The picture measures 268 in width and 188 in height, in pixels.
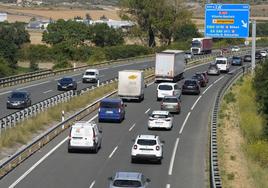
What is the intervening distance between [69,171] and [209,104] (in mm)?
27116

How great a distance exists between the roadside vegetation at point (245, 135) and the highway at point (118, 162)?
103 centimetres

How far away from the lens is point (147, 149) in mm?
29062

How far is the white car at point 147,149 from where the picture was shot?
28938 millimetres

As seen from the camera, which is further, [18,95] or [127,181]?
[18,95]

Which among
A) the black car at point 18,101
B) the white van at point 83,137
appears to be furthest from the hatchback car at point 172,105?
the white van at point 83,137

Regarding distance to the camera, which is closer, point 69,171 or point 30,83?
point 69,171

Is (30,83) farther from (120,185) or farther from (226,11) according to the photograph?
(120,185)

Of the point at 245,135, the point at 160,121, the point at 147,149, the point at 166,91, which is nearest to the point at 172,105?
the point at 245,135

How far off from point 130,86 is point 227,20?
19824 millimetres

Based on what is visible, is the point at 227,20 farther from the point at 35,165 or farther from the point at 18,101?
the point at 35,165

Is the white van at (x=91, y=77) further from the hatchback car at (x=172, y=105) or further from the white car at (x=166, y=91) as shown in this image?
the hatchback car at (x=172, y=105)

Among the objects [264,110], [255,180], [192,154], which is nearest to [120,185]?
[255,180]

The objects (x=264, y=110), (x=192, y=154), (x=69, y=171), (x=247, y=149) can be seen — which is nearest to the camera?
(x=69, y=171)

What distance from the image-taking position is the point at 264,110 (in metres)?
50.4
